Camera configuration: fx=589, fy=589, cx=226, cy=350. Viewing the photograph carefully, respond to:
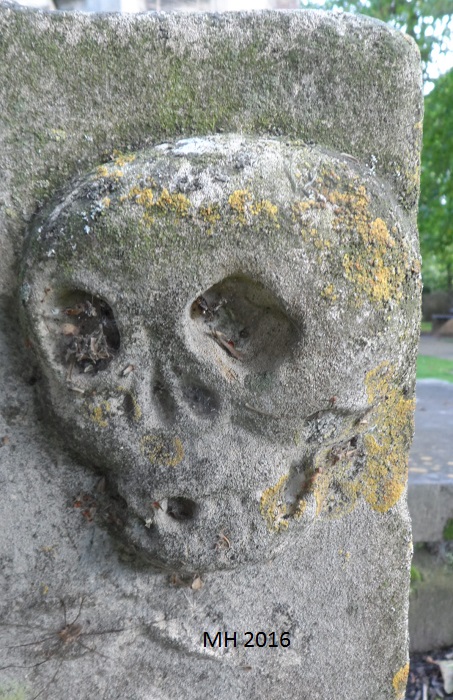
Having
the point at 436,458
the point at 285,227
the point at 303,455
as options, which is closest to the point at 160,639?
the point at 303,455

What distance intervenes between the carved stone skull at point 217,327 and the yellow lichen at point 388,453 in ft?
0.20

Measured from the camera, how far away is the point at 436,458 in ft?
5.66

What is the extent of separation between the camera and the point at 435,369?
381 cm

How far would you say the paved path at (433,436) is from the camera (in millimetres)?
1580

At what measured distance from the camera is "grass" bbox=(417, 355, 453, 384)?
336 centimetres

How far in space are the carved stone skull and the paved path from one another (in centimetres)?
93

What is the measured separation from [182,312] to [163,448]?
163mm

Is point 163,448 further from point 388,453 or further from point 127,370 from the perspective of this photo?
point 388,453

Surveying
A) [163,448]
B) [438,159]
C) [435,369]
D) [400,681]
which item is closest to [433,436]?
[400,681]

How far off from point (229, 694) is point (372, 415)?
0.43 metres

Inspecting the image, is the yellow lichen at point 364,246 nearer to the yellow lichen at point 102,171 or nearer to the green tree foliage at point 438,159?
the yellow lichen at point 102,171

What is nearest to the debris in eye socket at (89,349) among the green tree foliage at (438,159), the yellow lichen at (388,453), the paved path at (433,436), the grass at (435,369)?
the yellow lichen at (388,453)

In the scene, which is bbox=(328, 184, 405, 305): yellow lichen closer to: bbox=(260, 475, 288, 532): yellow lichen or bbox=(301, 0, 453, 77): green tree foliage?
bbox=(260, 475, 288, 532): yellow lichen

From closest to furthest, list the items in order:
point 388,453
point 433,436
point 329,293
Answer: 1. point 329,293
2. point 388,453
3. point 433,436
